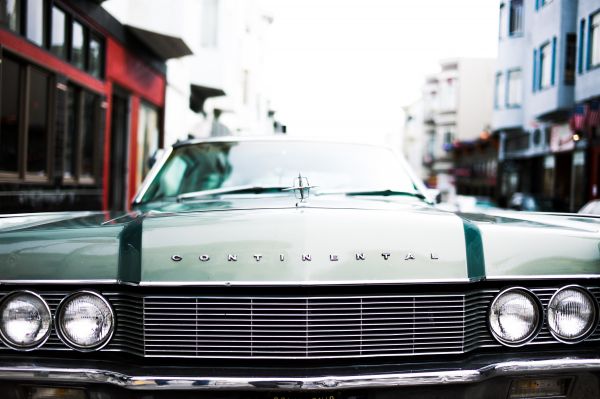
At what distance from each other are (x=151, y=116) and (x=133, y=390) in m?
14.3

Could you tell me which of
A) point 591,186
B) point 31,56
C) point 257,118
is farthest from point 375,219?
point 257,118

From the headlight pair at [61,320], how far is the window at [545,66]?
873 inches

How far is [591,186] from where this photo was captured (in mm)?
20953

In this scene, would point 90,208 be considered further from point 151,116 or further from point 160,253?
point 160,253

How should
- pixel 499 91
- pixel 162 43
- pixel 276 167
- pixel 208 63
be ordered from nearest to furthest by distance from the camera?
pixel 276 167 < pixel 162 43 < pixel 208 63 < pixel 499 91

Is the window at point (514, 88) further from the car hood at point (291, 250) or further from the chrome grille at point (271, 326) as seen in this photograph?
the chrome grille at point (271, 326)

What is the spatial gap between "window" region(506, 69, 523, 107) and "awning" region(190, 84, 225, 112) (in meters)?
11.7

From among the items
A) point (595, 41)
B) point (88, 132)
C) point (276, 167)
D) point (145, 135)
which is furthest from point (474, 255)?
point (595, 41)

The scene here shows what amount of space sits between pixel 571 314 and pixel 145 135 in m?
13.7

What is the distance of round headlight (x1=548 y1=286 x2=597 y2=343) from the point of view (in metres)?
2.20

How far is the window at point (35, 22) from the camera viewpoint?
8711mm

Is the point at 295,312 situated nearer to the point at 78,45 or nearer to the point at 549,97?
the point at 78,45

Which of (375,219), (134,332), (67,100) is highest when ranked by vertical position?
(67,100)

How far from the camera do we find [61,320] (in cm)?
208
